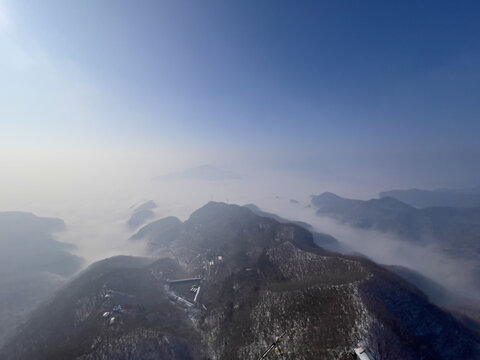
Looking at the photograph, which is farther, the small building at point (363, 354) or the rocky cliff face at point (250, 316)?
the rocky cliff face at point (250, 316)

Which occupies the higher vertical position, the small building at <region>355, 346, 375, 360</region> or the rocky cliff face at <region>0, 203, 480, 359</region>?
the small building at <region>355, 346, 375, 360</region>

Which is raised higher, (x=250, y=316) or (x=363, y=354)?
(x=363, y=354)

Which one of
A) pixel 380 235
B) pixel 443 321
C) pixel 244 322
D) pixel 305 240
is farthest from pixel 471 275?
pixel 244 322

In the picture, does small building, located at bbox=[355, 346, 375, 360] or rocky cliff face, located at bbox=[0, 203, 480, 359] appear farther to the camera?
rocky cliff face, located at bbox=[0, 203, 480, 359]

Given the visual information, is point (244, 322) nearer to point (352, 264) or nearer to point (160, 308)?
point (160, 308)

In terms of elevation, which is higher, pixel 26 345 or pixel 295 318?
pixel 295 318

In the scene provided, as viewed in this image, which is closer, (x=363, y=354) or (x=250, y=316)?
(x=363, y=354)

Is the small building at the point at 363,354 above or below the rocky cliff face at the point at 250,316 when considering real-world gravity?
above

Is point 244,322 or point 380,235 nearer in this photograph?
point 244,322
